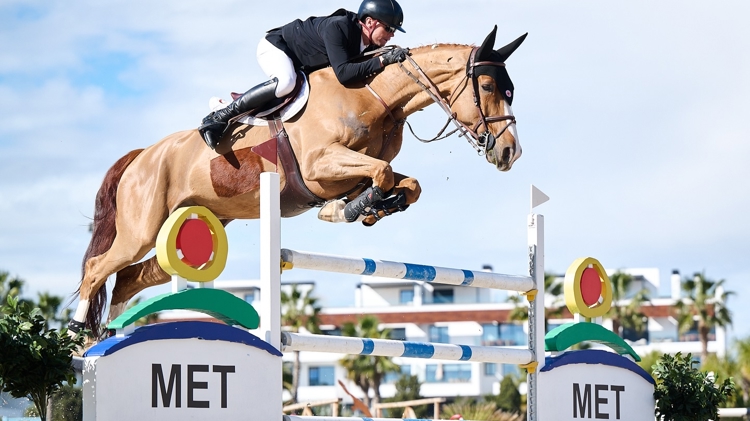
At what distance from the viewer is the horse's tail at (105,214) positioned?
6195 mm

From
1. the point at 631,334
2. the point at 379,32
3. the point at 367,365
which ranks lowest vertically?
the point at 367,365

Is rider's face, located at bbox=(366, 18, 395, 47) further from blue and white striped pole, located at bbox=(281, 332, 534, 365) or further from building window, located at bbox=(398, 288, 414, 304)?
building window, located at bbox=(398, 288, 414, 304)

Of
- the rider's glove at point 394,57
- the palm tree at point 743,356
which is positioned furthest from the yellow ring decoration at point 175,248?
the palm tree at point 743,356

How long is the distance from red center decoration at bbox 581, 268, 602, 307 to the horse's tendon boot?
55.6 inches

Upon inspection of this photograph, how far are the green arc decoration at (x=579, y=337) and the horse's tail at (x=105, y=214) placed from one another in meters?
2.49

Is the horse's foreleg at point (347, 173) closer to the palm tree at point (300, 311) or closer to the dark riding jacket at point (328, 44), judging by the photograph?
the dark riding jacket at point (328, 44)

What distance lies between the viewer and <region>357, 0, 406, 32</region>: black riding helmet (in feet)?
17.9

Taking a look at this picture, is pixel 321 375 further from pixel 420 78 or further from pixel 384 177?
pixel 384 177

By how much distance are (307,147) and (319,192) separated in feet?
0.79

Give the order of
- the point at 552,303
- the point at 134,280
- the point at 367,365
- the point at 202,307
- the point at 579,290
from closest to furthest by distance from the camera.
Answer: the point at 202,307 → the point at 579,290 → the point at 134,280 → the point at 367,365 → the point at 552,303

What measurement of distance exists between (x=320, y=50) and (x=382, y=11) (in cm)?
42

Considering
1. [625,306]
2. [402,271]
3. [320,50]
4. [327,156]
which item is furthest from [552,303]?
[402,271]

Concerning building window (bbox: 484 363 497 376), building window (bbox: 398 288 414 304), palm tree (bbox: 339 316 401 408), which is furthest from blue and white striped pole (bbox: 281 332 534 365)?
building window (bbox: 398 288 414 304)

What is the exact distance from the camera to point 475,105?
5.30 meters
